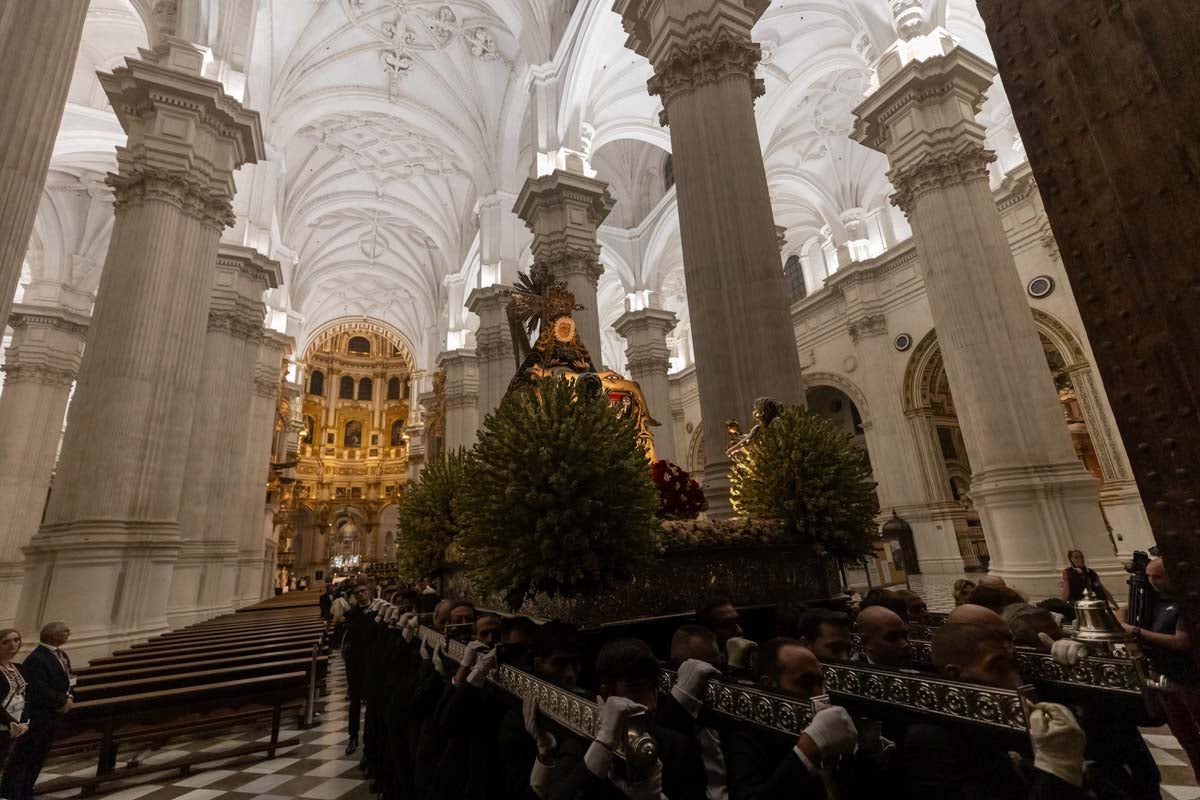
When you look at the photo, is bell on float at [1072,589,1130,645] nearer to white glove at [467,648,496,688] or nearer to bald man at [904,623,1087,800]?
bald man at [904,623,1087,800]

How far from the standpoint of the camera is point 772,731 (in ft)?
4.70

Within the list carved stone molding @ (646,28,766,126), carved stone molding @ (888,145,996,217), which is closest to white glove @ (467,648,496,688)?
carved stone molding @ (646,28,766,126)

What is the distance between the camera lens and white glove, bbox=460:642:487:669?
2.04 metres

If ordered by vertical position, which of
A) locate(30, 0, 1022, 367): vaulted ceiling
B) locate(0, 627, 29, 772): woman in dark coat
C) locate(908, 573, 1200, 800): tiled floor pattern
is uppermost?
locate(30, 0, 1022, 367): vaulted ceiling

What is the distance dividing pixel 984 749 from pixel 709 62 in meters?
6.95

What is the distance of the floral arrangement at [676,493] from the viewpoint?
4.45 meters

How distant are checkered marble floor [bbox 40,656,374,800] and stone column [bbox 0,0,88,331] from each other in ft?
11.3

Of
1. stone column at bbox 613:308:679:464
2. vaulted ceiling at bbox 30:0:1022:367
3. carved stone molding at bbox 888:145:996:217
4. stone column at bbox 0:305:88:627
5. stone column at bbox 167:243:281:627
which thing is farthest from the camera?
stone column at bbox 613:308:679:464

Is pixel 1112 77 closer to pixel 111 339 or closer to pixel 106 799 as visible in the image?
pixel 106 799

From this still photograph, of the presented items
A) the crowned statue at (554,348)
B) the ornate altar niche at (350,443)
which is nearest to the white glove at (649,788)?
the crowned statue at (554,348)

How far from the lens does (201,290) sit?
8727 millimetres

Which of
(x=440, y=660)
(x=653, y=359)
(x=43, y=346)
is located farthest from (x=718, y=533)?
(x=43, y=346)

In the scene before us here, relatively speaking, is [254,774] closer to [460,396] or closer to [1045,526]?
[1045,526]

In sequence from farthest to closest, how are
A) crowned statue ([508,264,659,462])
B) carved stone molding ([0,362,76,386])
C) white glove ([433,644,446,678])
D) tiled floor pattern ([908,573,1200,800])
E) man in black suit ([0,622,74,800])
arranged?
1. carved stone molding ([0,362,76,386])
2. crowned statue ([508,264,659,462])
3. man in black suit ([0,622,74,800])
4. tiled floor pattern ([908,573,1200,800])
5. white glove ([433,644,446,678])
